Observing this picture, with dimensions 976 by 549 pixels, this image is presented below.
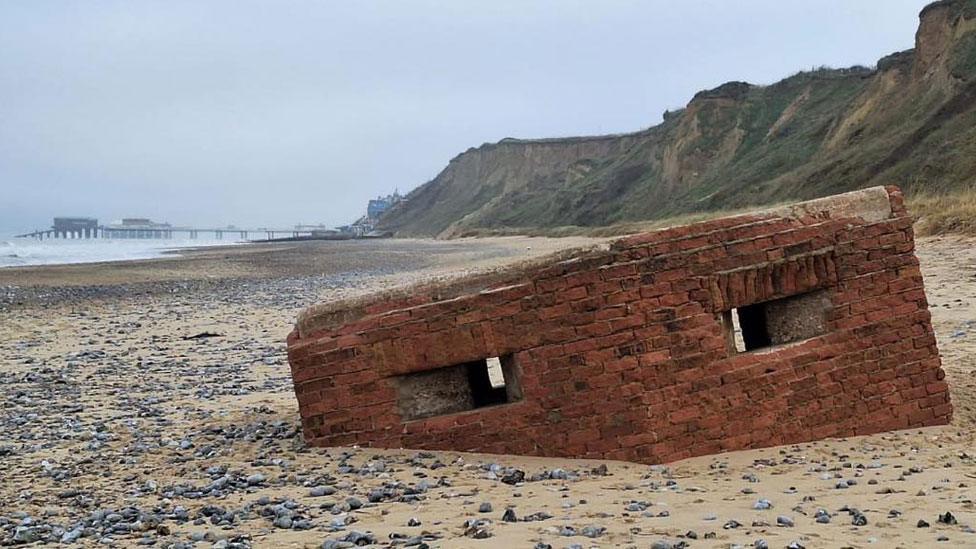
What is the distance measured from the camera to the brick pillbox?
6.46 m

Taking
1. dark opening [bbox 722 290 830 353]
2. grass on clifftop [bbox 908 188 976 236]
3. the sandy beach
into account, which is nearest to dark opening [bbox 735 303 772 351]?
dark opening [bbox 722 290 830 353]

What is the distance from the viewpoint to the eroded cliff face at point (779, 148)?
109 ft

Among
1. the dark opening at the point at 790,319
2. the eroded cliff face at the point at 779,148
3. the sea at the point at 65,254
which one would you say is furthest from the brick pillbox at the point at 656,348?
the sea at the point at 65,254

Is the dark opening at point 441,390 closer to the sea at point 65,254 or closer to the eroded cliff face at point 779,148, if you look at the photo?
the eroded cliff face at point 779,148

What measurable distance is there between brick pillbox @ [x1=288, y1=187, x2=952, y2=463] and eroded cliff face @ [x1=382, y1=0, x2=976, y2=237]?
2141 centimetres

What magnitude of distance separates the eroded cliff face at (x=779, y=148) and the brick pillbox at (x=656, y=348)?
21.4 metres

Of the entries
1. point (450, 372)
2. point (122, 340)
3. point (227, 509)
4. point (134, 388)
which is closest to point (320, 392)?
point (450, 372)

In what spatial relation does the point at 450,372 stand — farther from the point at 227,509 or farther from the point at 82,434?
the point at 82,434

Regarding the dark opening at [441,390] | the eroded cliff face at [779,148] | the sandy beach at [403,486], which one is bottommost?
the sandy beach at [403,486]

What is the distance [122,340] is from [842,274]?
12652 millimetres

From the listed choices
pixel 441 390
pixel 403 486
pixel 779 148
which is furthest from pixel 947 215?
pixel 779 148

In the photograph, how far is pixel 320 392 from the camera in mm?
6859

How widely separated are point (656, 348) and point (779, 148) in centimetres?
5127

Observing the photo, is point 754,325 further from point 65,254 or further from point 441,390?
point 65,254
